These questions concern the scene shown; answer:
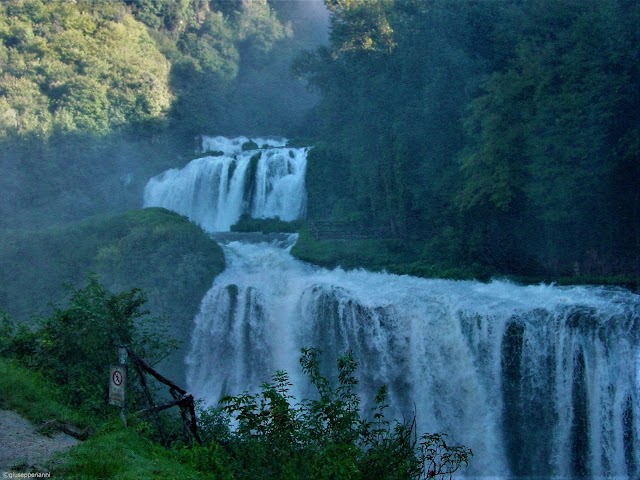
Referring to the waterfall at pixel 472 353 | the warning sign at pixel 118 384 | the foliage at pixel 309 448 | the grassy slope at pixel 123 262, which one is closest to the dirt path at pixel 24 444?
the warning sign at pixel 118 384

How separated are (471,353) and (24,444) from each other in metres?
12.2

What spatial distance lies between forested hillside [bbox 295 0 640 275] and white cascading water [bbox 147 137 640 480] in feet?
11.7

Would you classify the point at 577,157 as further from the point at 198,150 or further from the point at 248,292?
the point at 198,150

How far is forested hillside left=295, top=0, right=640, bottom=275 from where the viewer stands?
20188 mm

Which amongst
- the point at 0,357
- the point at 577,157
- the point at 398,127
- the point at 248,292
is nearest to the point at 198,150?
the point at 398,127

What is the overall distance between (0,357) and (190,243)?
1401 cm

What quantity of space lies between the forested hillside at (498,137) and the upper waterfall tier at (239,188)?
1.24 metres

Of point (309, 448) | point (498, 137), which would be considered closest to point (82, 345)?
point (309, 448)

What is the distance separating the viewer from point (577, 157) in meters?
A: 20.4

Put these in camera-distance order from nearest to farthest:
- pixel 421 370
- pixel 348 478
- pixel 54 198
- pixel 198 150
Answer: pixel 348 478, pixel 421 370, pixel 54 198, pixel 198 150

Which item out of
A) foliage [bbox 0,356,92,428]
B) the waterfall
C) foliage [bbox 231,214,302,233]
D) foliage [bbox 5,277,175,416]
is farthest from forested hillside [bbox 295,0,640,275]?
foliage [bbox 0,356,92,428]

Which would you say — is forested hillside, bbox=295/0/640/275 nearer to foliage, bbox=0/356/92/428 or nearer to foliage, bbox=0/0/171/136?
foliage, bbox=0/356/92/428

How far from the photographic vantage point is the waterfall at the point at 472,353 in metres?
15.0

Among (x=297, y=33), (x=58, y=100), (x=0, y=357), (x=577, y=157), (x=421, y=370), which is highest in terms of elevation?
(x=297, y=33)
